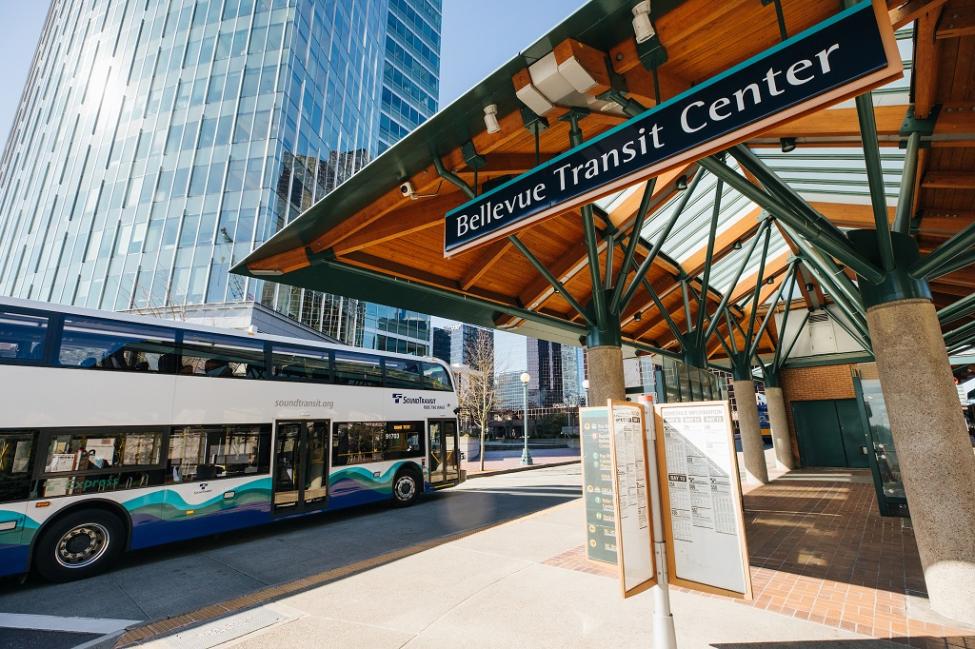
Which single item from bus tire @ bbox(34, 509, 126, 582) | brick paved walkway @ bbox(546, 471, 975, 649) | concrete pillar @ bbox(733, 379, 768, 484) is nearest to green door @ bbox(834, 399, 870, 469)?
concrete pillar @ bbox(733, 379, 768, 484)

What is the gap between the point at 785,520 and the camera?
862cm

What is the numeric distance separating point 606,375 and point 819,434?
663 inches

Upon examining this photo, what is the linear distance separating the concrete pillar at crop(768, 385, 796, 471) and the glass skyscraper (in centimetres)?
2462

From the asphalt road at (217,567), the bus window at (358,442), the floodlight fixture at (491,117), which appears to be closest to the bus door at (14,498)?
the asphalt road at (217,567)

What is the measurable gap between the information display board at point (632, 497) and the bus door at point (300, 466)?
8.17 meters

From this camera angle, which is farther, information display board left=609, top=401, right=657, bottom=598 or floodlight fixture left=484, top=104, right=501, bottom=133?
floodlight fixture left=484, top=104, right=501, bottom=133

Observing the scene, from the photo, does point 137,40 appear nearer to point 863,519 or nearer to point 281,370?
point 281,370

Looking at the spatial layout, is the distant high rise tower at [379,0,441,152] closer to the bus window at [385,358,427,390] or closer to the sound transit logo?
the bus window at [385,358,427,390]

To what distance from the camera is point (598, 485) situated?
3.69 metres

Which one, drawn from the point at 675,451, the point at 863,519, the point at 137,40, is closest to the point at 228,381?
the point at 675,451

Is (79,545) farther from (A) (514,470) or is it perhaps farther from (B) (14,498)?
(A) (514,470)

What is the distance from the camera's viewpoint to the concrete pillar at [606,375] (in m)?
6.56

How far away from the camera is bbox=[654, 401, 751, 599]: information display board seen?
2.92m

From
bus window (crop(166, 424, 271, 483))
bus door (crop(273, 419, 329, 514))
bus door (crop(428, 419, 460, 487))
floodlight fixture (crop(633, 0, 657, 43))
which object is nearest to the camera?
floodlight fixture (crop(633, 0, 657, 43))
